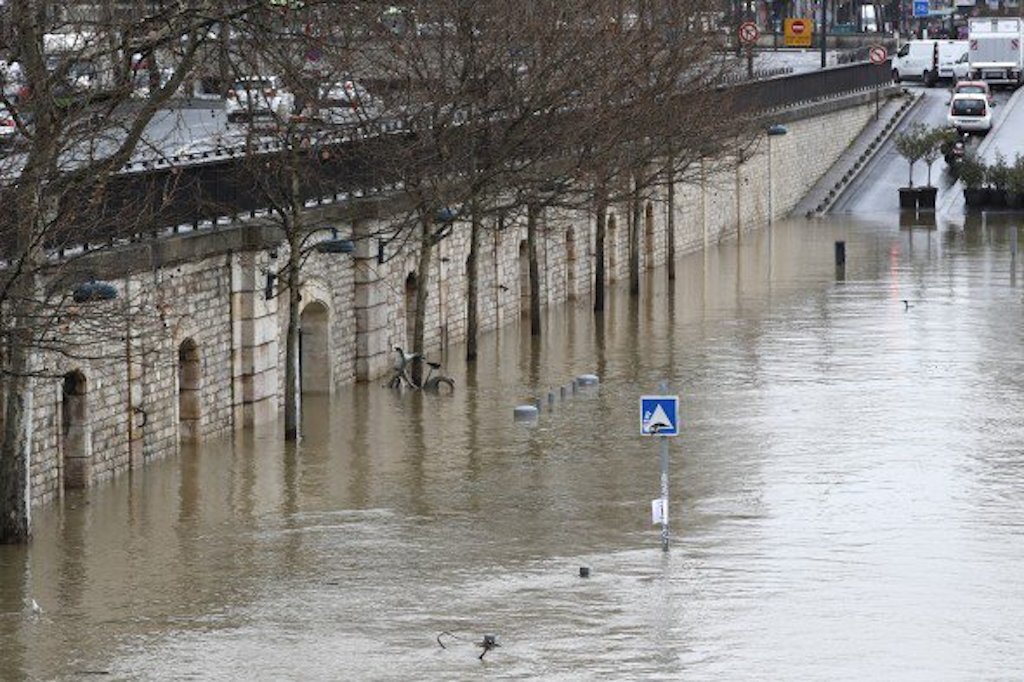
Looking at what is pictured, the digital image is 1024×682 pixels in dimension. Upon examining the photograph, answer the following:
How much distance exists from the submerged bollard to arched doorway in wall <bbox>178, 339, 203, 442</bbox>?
607 centimetres

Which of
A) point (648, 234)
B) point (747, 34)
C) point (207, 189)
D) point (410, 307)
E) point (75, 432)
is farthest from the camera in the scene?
point (747, 34)

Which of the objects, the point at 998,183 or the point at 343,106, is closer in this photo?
the point at 343,106

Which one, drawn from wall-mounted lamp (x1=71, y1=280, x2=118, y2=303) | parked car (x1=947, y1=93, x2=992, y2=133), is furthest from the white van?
wall-mounted lamp (x1=71, y1=280, x2=118, y2=303)

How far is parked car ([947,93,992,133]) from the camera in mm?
98000

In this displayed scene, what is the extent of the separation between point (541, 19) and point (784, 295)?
15750 mm

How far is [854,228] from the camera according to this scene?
277ft

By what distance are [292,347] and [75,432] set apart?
5.78m

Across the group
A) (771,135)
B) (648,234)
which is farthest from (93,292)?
(771,135)

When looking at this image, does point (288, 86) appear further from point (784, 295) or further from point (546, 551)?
point (784, 295)

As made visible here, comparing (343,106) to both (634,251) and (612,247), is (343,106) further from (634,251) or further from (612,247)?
(612,247)

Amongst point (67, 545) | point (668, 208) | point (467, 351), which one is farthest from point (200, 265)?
point (668, 208)

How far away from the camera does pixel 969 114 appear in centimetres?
9831

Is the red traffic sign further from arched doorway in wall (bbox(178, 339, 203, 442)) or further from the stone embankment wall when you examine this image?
arched doorway in wall (bbox(178, 339, 203, 442))

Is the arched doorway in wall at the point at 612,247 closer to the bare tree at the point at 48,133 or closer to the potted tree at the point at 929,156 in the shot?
the potted tree at the point at 929,156
